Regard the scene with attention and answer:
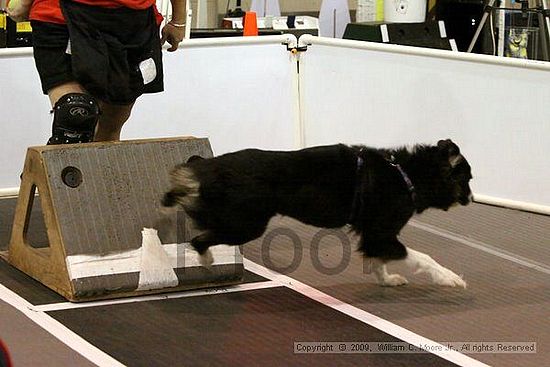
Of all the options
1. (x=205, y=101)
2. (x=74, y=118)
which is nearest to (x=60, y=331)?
(x=74, y=118)

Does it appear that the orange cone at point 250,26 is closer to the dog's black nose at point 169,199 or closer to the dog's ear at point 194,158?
the dog's ear at point 194,158

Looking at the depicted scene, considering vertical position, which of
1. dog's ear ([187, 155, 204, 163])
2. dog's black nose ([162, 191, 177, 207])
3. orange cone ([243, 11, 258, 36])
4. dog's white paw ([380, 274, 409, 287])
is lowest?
dog's white paw ([380, 274, 409, 287])

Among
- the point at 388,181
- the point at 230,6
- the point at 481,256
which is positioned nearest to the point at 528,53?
the point at 230,6

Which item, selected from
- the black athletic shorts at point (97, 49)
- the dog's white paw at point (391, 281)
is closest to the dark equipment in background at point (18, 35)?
the black athletic shorts at point (97, 49)

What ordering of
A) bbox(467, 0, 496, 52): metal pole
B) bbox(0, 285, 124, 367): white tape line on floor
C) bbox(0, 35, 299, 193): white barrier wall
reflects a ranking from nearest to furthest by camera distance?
bbox(0, 285, 124, 367): white tape line on floor, bbox(0, 35, 299, 193): white barrier wall, bbox(467, 0, 496, 52): metal pole

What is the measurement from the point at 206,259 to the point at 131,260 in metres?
0.27

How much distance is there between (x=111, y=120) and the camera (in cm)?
419

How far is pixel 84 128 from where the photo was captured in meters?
3.86

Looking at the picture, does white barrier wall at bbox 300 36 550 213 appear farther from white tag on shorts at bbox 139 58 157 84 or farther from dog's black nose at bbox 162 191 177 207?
dog's black nose at bbox 162 191 177 207

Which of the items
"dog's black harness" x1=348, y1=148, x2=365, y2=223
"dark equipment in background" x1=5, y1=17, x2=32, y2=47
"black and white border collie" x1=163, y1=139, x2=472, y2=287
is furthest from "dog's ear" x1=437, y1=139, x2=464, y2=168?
"dark equipment in background" x1=5, y1=17, x2=32, y2=47

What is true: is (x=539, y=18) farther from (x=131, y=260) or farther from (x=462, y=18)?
(x=131, y=260)

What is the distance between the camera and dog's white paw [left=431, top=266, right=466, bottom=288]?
3742 mm

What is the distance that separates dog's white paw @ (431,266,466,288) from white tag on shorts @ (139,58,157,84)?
134 centimetres

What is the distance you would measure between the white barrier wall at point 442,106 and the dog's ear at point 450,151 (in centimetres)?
134
